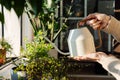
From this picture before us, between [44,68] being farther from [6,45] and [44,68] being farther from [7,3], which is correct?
[7,3]

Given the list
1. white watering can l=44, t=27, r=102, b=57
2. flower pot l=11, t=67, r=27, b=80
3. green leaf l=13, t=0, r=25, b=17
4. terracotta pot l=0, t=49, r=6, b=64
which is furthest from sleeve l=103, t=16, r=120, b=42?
terracotta pot l=0, t=49, r=6, b=64

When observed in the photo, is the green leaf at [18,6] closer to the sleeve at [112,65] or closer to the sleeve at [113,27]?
the sleeve at [112,65]

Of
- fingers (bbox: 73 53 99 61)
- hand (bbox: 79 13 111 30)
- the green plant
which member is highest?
hand (bbox: 79 13 111 30)

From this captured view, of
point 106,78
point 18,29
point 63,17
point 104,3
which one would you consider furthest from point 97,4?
point 18,29

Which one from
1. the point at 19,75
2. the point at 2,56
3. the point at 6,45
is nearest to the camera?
the point at 19,75

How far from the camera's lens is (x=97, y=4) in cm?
358

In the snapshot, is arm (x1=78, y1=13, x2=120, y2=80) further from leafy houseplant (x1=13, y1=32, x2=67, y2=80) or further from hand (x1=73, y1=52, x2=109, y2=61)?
leafy houseplant (x1=13, y1=32, x2=67, y2=80)

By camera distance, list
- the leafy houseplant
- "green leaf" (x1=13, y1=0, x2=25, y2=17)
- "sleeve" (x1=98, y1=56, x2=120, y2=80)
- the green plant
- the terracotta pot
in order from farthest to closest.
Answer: the terracotta pot < the green plant < the leafy houseplant < "sleeve" (x1=98, y1=56, x2=120, y2=80) < "green leaf" (x1=13, y1=0, x2=25, y2=17)

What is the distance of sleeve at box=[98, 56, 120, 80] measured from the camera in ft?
2.73

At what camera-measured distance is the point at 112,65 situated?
853 mm

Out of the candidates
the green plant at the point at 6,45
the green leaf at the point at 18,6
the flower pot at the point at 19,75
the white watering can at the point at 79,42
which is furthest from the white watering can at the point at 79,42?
the green plant at the point at 6,45

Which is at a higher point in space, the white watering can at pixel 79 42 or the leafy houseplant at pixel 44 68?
the white watering can at pixel 79 42

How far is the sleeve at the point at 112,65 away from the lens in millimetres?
833

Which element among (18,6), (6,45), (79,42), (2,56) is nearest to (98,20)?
(79,42)
